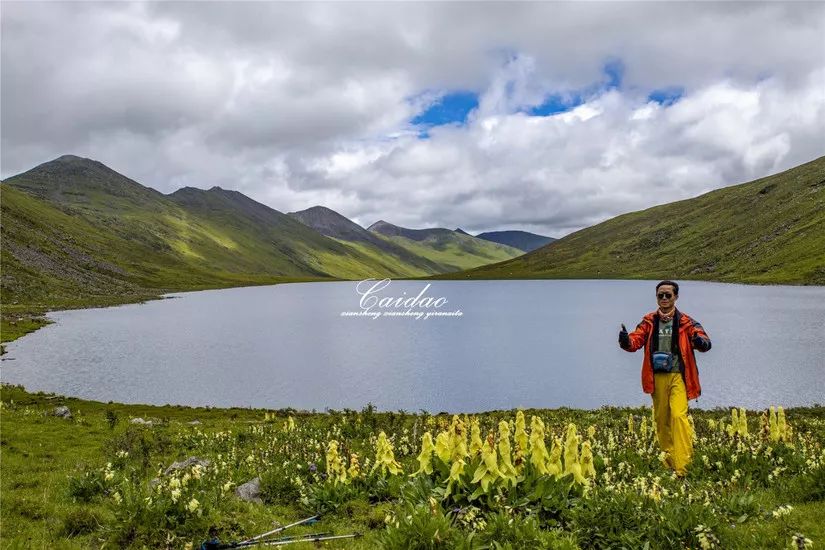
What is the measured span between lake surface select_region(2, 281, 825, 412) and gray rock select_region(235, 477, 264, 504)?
97.9ft

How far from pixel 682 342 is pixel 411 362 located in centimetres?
5189

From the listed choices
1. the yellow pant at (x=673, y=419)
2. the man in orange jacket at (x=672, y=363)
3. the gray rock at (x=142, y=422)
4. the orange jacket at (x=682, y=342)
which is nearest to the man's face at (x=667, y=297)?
the man in orange jacket at (x=672, y=363)

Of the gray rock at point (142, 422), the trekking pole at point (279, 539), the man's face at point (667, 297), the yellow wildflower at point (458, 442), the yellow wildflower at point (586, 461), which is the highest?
the man's face at point (667, 297)

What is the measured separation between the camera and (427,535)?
802cm

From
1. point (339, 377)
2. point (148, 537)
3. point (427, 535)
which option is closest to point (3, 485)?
point (148, 537)

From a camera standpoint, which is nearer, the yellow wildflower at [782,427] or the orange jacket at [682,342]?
the orange jacket at [682,342]

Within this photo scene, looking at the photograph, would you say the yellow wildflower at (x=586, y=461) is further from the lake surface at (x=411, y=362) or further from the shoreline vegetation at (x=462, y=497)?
the lake surface at (x=411, y=362)

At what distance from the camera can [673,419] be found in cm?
1395

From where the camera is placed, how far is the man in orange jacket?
1384cm

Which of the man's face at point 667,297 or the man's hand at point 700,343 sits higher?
the man's face at point 667,297

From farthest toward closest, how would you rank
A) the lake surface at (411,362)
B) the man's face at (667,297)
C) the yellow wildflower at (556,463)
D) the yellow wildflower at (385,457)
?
the lake surface at (411,362)
the man's face at (667,297)
the yellow wildflower at (385,457)
the yellow wildflower at (556,463)

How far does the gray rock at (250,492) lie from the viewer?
13902 mm

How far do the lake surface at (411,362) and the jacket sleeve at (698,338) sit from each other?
27752 mm

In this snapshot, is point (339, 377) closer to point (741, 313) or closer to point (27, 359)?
point (27, 359)
